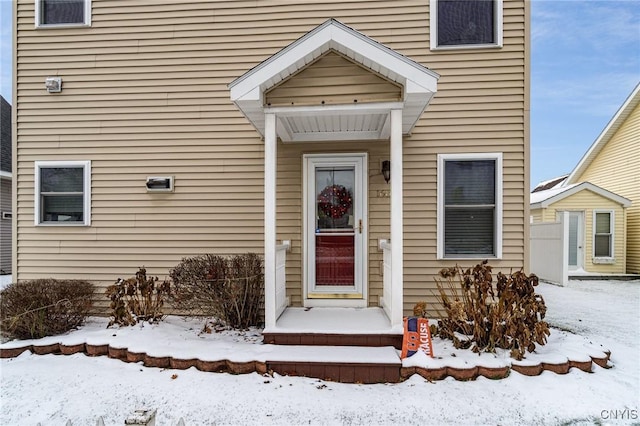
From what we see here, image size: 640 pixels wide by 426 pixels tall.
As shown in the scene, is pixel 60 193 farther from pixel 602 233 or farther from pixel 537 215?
pixel 602 233

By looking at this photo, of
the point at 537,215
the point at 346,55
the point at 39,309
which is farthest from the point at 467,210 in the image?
the point at 537,215

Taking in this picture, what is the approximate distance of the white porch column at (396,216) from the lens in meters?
3.72

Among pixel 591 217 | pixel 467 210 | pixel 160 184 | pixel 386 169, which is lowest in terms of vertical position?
pixel 591 217

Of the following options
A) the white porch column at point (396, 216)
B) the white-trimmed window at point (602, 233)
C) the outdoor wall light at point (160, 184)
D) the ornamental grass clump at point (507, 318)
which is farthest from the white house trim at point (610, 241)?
the outdoor wall light at point (160, 184)

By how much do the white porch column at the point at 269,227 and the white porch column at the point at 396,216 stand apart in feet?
4.30

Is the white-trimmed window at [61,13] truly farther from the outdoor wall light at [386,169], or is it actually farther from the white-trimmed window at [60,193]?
the outdoor wall light at [386,169]

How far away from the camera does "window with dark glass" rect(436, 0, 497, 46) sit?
4.93m

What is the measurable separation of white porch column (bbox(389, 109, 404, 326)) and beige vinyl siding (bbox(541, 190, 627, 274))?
8.82 metres

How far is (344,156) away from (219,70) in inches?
90.6

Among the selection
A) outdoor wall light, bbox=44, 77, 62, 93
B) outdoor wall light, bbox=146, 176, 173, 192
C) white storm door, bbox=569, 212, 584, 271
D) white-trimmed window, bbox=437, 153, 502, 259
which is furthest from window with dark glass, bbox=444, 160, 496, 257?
white storm door, bbox=569, 212, 584, 271

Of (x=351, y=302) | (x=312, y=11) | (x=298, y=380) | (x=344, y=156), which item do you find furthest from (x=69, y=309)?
(x=312, y=11)

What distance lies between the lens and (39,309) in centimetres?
404

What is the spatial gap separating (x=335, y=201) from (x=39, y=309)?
385 centimetres

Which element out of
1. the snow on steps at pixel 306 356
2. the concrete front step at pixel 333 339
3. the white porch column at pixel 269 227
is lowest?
the snow on steps at pixel 306 356
